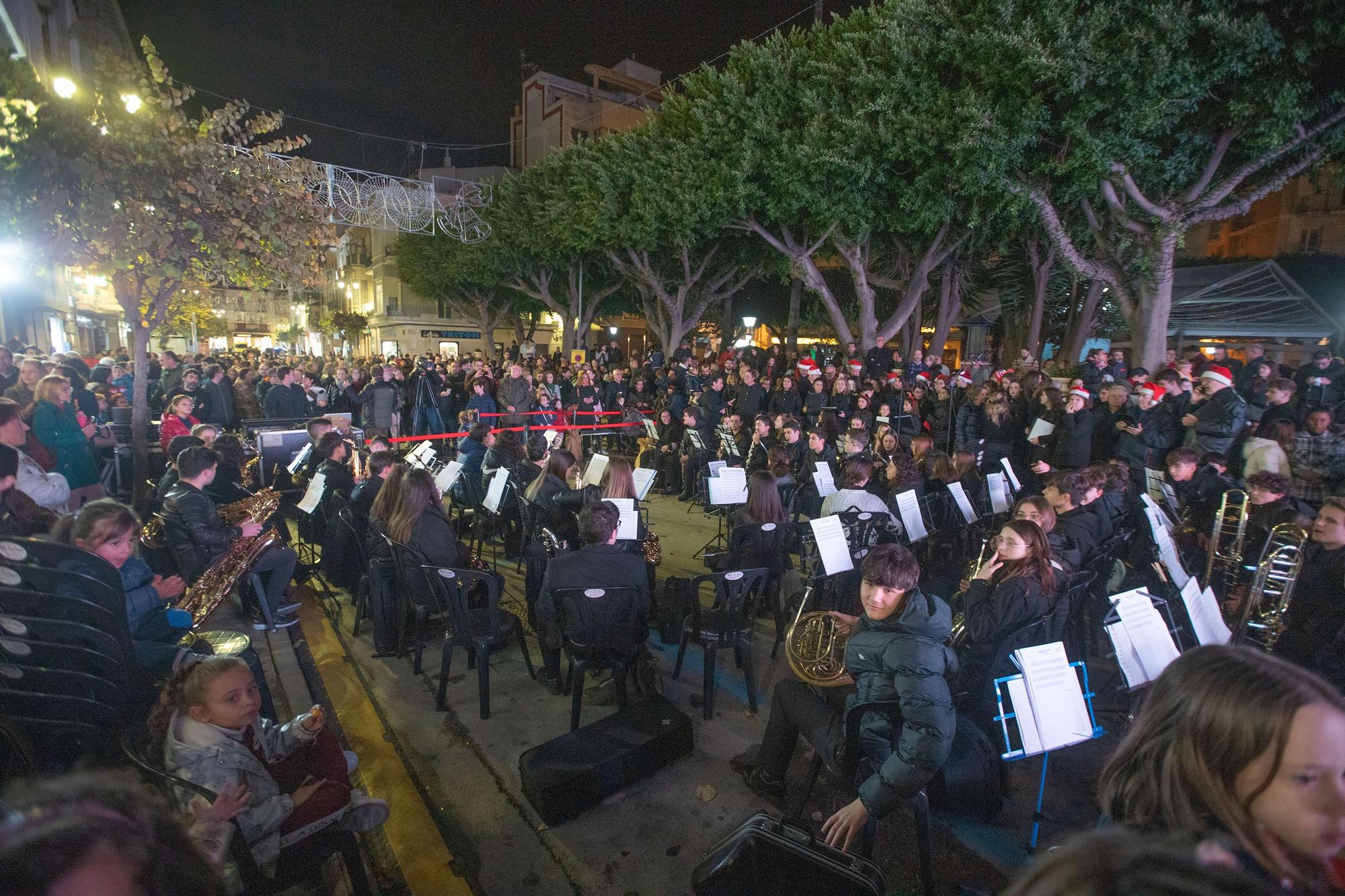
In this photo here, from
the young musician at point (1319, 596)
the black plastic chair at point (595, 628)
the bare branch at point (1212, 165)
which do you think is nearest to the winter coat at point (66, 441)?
the black plastic chair at point (595, 628)

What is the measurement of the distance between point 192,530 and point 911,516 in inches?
248

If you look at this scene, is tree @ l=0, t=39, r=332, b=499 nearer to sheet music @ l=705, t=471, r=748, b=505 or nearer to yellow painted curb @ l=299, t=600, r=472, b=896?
yellow painted curb @ l=299, t=600, r=472, b=896

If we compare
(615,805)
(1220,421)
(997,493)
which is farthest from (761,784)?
(1220,421)

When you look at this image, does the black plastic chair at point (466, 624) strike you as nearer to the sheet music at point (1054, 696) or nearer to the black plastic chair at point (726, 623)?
the black plastic chair at point (726, 623)

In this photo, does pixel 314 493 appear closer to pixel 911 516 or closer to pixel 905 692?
pixel 905 692

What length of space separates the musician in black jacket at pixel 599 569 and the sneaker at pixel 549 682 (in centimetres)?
67

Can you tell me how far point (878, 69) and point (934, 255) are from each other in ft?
19.9

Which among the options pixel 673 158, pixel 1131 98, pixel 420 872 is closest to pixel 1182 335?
pixel 1131 98

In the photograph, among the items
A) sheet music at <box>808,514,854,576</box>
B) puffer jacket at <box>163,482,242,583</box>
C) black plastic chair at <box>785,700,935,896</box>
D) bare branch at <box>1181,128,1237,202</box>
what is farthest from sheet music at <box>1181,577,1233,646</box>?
bare branch at <box>1181,128,1237,202</box>

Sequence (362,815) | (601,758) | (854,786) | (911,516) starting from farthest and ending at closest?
(911,516), (601,758), (854,786), (362,815)

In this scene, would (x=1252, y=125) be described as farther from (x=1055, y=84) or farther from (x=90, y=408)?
(x=90, y=408)

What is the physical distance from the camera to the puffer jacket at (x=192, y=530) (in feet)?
15.6

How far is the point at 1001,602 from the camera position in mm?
3594

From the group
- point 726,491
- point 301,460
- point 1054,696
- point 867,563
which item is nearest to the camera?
point 1054,696
